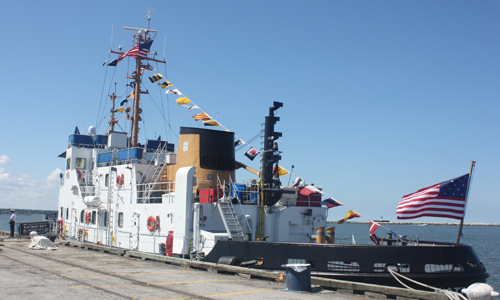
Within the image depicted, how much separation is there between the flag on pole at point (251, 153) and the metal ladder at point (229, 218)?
149 inches

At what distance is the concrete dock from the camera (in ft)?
32.1

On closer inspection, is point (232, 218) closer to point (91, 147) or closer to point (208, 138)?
point (208, 138)

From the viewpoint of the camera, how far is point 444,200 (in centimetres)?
1184

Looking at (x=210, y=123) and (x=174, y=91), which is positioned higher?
(x=174, y=91)

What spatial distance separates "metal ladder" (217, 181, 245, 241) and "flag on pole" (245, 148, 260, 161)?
3.78 meters

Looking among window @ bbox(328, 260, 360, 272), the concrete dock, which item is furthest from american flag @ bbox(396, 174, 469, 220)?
the concrete dock

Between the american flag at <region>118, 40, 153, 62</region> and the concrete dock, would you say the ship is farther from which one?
the concrete dock

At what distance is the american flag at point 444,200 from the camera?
38.7ft

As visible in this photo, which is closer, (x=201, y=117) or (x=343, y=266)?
(x=343, y=266)

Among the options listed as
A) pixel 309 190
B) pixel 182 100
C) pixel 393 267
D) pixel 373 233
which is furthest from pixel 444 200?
pixel 182 100

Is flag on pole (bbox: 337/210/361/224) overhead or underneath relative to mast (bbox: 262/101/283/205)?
underneath

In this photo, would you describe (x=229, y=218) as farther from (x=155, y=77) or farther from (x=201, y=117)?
(x=155, y=77)

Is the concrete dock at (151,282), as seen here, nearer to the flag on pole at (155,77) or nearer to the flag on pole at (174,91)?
the flag on pole at (174,91)

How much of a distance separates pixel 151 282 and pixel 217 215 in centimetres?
462
